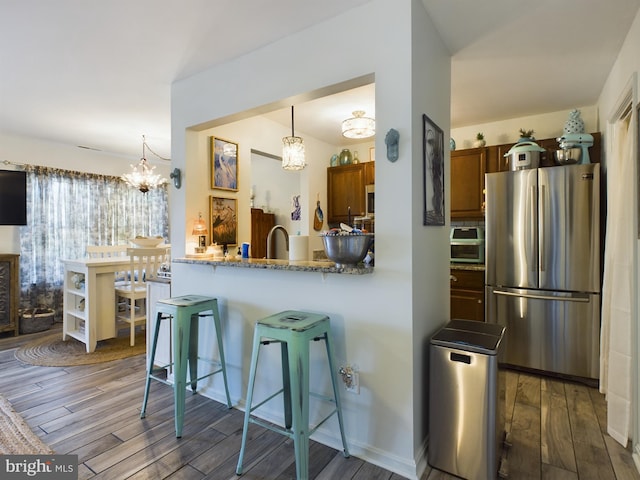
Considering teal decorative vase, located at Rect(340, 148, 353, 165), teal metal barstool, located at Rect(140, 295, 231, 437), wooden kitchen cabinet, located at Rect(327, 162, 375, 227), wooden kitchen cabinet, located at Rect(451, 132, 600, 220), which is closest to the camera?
teal metal barstool, located at Rect(140, 295, 231, 437)

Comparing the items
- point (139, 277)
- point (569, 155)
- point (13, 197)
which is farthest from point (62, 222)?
point (569, 155)

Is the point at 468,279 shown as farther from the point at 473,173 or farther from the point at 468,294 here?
the point at 473,173

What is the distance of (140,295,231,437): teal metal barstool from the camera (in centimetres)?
214

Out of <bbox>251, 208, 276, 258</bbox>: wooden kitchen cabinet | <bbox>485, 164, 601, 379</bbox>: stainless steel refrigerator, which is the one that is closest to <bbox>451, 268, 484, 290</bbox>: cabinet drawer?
<bbox>485, 164, 601, 379</bbox>: stainless steel refrigerator

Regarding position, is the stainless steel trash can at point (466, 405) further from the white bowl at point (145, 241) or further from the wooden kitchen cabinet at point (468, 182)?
the white bowl at point (145, 241)

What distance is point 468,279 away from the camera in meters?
3.46

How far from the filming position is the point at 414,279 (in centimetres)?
177

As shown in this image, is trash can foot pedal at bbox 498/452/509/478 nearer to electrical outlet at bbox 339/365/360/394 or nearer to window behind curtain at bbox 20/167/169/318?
electrical outlet at bbox 339/365/360/394

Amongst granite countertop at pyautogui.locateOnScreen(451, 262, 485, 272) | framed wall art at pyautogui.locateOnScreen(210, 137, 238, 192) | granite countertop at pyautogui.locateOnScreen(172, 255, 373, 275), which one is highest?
framed wall art at pyautogui.locateOnScreen(210, 137, 238, 192)

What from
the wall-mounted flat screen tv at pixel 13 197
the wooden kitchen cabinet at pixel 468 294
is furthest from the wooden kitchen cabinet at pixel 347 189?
the wall-mounted flat screen tv at pixel 13 197

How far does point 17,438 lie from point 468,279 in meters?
3.61

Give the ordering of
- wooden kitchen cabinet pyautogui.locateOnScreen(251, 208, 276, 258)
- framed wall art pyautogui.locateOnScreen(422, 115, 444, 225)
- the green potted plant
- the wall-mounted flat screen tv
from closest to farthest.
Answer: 1. framed wall art pyautogui.locateOnScreen(422, 115, 444, 225)
2. the green potted plant
3. the wall-mounted flat screen tv
4. wooden kitchen cabinet pyautogui.locateOnScreen(251, 208, 276, 258)

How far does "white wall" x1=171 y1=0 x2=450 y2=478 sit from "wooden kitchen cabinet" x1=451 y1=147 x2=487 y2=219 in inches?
62.6

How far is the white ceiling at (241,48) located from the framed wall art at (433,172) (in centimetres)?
62
